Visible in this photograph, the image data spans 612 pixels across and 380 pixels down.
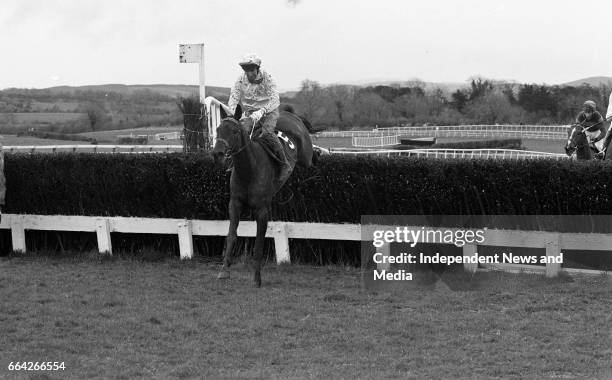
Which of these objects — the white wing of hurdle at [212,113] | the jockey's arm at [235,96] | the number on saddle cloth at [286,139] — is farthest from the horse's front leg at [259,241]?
the white wing of hurdle at [212,113]

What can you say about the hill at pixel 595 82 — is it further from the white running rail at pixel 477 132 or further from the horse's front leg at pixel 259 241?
the horse's front leg at pixel 259 241

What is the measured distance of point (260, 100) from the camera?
435 inches

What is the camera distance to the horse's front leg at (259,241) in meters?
10.5

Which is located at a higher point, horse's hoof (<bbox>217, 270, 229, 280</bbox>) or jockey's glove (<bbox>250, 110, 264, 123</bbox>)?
jockey's glove (<bbox>250, 110, 264, 123</bbox>)

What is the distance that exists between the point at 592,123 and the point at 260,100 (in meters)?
8.80

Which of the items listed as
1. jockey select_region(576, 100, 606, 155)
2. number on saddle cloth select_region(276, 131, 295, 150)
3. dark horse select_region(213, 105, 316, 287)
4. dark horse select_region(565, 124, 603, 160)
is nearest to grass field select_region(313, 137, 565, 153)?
jockey select_region(576, 100, 606, 155)

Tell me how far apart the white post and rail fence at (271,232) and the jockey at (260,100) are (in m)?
1.04

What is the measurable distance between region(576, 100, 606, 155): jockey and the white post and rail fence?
7.13 meters

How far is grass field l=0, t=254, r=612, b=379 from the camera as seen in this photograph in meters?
6.98

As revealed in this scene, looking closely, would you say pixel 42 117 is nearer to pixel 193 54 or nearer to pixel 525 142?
pixel 525 142

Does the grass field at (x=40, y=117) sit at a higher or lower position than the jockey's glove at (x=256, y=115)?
lower

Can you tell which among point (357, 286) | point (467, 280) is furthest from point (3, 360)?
point (467, 280)

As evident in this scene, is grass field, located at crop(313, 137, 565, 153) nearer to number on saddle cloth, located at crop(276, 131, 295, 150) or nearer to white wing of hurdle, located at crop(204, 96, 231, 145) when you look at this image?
white wing of hurdle, located at crop(204, 96, 231, 145)

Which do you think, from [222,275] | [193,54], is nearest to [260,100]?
Answer: [222,275]
